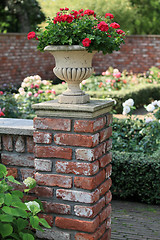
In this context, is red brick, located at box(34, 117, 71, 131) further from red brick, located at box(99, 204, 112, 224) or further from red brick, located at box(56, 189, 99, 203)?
red brick, located at box(99, 204, 112, 224)

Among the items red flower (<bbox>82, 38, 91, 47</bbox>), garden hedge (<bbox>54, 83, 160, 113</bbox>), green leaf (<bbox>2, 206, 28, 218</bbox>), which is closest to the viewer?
green leaf (<bbox>2, 206, 28, 218</bbox>)

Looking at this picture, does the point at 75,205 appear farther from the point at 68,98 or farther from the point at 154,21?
the point at 154,21

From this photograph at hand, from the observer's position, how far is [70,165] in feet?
6.54

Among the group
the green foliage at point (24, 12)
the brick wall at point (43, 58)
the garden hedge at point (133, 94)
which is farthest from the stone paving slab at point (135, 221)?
the green foliage at point (24, 12)

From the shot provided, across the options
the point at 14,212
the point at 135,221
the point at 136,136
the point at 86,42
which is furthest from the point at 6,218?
the point at 136,136

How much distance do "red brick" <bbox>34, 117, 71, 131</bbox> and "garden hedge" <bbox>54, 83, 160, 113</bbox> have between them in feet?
21.0

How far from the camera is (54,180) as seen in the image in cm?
204

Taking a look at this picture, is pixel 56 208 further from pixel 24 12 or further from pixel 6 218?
pixel 24 12

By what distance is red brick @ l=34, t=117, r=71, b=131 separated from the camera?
6.49 feet

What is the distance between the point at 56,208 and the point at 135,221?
1525 mm

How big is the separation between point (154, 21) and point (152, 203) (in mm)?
18842

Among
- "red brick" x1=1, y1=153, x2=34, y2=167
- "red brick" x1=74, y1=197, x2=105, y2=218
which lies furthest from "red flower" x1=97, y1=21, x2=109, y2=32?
"red brick" x1=74, y1=197, x2=105, y2=218

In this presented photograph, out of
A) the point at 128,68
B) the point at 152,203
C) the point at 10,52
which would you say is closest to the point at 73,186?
the point at 152,203

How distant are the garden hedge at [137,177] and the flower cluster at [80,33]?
2032 millimetres
